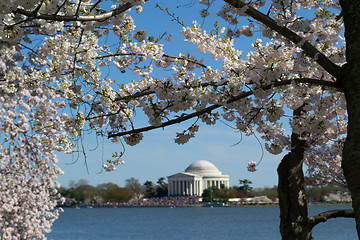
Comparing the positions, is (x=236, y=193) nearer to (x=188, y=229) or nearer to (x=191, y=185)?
(x=191, y=185)

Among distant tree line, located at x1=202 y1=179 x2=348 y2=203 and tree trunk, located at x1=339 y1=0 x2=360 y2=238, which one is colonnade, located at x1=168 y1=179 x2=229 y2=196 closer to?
distant tree line, located at x1=202 y1=179 x2=348 y2=203

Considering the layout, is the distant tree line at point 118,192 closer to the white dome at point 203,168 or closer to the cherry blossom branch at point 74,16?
the white dome at point 203,168

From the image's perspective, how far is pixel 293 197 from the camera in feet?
24.3

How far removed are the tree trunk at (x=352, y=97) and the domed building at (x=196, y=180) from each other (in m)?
139

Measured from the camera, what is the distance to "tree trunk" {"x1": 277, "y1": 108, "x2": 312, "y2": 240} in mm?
7270

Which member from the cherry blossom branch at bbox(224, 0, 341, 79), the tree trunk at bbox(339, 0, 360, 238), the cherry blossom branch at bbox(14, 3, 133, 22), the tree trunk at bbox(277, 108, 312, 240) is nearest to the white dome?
the tree trunk at bbox(277, 108, 312, 240)

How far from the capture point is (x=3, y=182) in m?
13.2

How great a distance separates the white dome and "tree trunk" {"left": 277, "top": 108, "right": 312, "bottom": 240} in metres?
139

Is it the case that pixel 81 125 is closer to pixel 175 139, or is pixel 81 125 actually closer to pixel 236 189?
pixel 175 139

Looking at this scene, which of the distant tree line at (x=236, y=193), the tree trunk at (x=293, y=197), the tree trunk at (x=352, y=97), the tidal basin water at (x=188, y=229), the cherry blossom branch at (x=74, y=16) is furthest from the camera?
the distant tree line at (x=236, y=193)

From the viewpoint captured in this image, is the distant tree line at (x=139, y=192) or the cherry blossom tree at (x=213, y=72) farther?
the distant tree line at (x=139, y=192)

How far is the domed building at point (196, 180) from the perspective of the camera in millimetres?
143125

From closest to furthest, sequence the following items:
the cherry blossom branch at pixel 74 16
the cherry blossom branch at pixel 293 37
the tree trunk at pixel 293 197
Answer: the cherry blossom branch at pixel 74 16
the cherry blossom branch at pixel 293 37
the tree trunk at pixel 293 197

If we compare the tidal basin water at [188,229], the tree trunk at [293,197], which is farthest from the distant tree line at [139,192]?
the tree trunk at [293,197]
